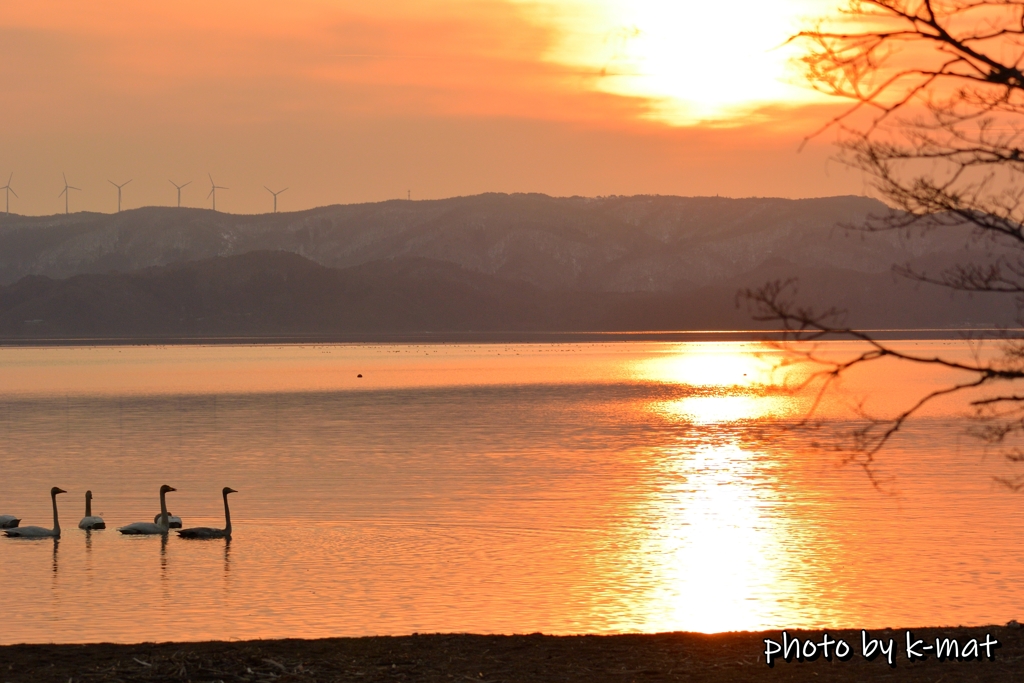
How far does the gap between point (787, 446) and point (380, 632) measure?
31.7 m

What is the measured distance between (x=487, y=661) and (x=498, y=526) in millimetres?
14024

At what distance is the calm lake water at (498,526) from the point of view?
19.8 metres

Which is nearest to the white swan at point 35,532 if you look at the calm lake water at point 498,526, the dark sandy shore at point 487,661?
the calm lake water at point 498,526

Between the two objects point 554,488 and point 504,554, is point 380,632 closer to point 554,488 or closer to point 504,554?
point 504,554

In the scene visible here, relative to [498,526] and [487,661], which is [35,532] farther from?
[487,661]

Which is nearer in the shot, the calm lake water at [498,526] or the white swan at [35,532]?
the calm lake water at [498,526]

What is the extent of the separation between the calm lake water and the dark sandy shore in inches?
116

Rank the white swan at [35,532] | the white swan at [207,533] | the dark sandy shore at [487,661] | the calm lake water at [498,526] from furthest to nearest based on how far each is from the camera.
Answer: the white swan at [35,532] < the white swan at [207,533] < the calm lake water at [498,526] < the dark sandy shore at [487,661]

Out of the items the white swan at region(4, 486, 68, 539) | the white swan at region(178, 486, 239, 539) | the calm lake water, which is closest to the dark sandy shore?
the calm lake water

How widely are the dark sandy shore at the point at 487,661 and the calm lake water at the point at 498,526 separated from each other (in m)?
2.95

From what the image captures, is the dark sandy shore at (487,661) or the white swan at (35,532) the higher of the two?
the dark sandy shore at (487,661)

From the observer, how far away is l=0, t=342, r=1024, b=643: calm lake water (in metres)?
19.8

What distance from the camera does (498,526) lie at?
2834 cm

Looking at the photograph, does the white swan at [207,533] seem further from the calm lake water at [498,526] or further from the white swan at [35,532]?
the white swan at [35,532]
